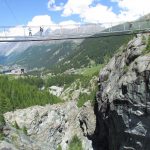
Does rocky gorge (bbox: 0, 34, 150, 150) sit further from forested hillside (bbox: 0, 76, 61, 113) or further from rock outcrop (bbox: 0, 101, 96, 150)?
forested hillside (bbox: 0, 76, 61, 113)

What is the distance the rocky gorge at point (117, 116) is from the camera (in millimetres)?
80375

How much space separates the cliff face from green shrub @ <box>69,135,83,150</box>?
89.4 ft

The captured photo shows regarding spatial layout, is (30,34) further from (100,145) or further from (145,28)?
(100,145)

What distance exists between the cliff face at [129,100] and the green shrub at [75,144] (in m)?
27.3

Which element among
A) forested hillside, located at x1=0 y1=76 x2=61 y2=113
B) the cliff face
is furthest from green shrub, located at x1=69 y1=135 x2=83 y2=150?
the cliff face

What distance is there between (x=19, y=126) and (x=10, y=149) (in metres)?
56.7

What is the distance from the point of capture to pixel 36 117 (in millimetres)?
134875

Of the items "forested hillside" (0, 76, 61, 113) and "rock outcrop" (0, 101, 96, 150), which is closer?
"rock outcrop" (0, 101, 96, 150)

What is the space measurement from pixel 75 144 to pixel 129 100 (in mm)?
51396

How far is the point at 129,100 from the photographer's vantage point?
82.8 metres

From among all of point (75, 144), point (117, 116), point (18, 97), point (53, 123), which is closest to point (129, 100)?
point (117, 116)

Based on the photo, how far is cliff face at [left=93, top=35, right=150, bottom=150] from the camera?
263ft

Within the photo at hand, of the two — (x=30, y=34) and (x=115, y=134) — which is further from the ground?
(x=30, y=34)

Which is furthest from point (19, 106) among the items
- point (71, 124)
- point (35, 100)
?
point (71, 124)
